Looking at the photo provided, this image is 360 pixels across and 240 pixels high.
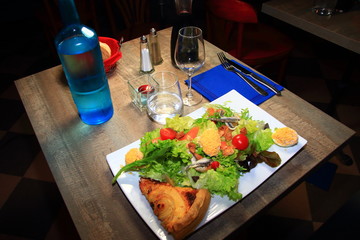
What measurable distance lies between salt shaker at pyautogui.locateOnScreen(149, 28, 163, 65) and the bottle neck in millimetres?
382

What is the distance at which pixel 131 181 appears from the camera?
782 millimetres

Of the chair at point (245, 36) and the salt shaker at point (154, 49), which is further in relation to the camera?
the chair at point (245, 36)

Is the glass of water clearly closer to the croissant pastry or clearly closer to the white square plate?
the white square plate

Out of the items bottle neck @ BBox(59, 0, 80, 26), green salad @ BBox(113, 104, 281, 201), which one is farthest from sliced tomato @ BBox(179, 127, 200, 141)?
bottle neck @ BBox(59, 0, 80, 26)

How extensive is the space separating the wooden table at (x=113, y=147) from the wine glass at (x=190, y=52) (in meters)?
0.13

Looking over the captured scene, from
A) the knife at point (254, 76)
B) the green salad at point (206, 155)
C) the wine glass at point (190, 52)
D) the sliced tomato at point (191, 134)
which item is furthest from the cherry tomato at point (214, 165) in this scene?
the knife at point (254, 76)

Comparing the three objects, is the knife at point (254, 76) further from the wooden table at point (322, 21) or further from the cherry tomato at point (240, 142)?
the wooden table at point (322, 21)

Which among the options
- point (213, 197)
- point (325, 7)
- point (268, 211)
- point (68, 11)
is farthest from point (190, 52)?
point (325, 7)

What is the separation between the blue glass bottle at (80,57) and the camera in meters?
0.83

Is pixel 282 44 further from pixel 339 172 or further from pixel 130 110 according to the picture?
pixel 130 110

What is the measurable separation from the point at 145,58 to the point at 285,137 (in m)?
0.64

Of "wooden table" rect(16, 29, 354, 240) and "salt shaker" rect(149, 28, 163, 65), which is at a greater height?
"salt shaker" rect(149, 28, 163, 65)

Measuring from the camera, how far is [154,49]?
122 centimetres

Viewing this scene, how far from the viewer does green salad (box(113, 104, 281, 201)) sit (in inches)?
29.2
